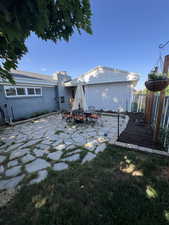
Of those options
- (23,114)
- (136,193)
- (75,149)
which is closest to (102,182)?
(136,193)

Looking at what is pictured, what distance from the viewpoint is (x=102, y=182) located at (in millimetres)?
1970

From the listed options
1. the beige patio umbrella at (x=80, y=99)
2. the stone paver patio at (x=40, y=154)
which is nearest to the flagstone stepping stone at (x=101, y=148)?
the stone paver patio at (x=40, y=154)

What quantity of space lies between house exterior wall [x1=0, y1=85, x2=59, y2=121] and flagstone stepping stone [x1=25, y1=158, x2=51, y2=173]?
229 inches

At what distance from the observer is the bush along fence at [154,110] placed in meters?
3.06

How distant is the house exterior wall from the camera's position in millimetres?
6801

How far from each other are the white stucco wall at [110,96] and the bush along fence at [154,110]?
0.64 m

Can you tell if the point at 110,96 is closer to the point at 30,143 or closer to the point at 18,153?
the point at 30,143

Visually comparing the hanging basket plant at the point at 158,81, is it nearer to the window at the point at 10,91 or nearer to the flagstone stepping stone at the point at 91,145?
the flagstone stepping stone at the point at 91,145

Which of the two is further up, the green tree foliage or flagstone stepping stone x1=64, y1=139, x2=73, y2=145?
the green tree foliage

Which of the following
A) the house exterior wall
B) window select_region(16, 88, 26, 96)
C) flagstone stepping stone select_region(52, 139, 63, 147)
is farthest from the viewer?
window select_region(16, 88, 26, 96)

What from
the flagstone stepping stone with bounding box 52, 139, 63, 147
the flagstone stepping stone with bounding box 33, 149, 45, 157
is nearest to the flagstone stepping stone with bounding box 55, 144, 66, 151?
the flagstone stepping stone with bounding box 52, 139, 63, 147

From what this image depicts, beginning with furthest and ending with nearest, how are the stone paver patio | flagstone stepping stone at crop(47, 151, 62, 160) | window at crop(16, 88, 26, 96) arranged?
window at crop(16, 88, 26, 96), flagstone stepping stone at crop(47, 151, 62, 160), the stone paver patio

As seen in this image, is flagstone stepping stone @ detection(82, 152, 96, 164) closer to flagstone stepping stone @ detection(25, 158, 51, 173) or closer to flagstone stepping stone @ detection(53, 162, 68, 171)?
flagstone stepping stone @ detection(53, 162, 68, 171)

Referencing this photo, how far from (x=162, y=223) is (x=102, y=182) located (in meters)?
0.97
